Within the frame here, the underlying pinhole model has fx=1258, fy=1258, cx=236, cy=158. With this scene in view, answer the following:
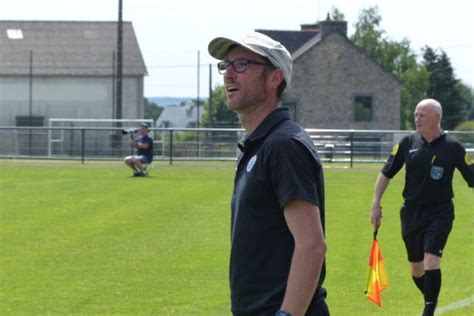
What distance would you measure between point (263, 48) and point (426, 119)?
20.6ft

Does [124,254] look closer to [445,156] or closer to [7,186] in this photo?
[445,156]

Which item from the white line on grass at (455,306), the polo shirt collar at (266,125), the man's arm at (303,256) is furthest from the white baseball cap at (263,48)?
the white line on grass at (455,306)

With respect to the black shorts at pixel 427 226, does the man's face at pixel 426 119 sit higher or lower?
higher

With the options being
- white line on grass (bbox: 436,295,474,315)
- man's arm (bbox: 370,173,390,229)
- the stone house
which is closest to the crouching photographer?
white line on grass (bbox: 436,295,474,315)

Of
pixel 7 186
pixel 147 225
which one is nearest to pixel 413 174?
pixel 147 225

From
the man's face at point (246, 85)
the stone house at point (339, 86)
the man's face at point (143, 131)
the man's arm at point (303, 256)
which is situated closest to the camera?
the man's arm at point (303, 256)

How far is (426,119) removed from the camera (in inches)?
439

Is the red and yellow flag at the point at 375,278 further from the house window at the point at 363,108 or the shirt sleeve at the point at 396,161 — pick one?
the house window at the point at 363,108

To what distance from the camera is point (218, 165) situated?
143 feet

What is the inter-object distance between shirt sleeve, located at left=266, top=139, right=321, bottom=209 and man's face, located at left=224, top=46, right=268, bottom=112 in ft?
1.01

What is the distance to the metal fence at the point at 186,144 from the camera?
152ft

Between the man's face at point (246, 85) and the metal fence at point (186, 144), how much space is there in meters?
39.1

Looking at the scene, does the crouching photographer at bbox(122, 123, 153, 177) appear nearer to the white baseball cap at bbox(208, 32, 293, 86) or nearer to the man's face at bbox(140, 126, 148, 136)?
the man's face at bbox(140, 126, 148, 136)

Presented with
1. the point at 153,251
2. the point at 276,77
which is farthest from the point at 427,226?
the point at 276,77
